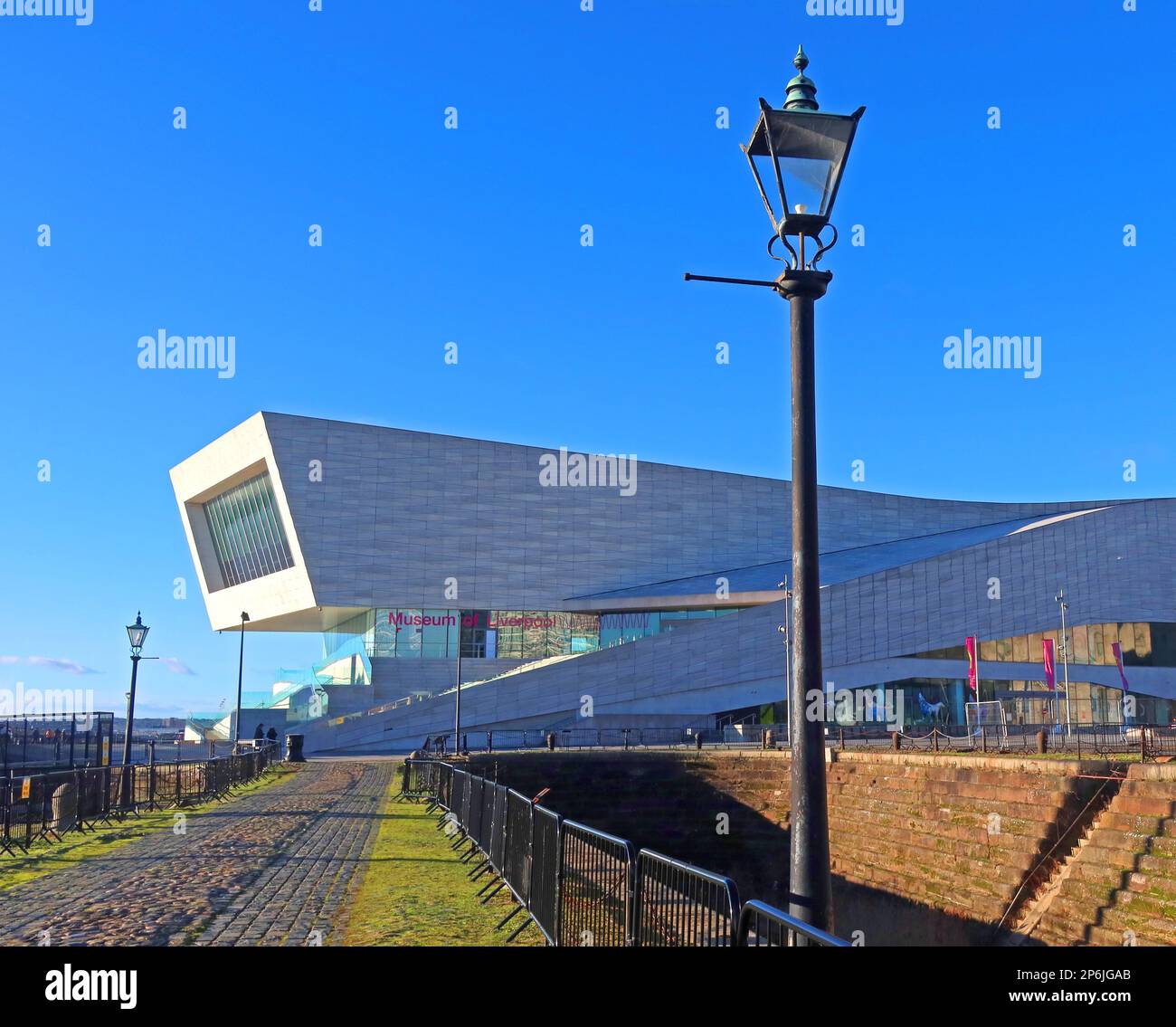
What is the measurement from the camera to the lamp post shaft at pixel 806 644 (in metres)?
5.68

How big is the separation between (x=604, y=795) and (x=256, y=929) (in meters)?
27.5

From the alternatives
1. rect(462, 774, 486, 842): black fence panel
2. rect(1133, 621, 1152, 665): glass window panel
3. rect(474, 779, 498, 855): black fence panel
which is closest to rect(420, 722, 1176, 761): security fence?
rect(462, 774, 486, 842): black fence panel

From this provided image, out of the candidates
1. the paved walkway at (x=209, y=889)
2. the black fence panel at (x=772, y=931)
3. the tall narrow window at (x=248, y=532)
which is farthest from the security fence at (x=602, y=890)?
the tall narrow window at (x=248, y=532)

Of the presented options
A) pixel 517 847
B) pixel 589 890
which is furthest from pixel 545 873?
pixel 517 847

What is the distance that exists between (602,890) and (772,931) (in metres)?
4.01

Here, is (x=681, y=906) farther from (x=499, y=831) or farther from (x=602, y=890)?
(x=499, y=831)

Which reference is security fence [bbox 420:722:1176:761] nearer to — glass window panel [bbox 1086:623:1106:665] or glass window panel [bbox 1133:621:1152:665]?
glass window panel [bbox 1086:623:1106:665]

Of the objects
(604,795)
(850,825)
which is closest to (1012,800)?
(850,825)

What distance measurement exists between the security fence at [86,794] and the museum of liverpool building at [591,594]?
93.0 ft

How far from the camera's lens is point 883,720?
195 feet

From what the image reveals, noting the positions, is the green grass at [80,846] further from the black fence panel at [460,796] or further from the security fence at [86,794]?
the black fence panel at [460,796]
